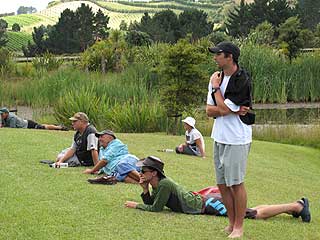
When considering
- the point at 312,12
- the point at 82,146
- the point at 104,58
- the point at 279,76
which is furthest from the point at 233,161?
the point at 312,12

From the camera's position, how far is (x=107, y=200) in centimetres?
710

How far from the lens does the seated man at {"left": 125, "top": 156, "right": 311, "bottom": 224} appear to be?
21.7ft

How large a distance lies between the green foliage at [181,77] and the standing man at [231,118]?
10442 mm

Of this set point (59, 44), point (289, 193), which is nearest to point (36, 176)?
point (289, 193)

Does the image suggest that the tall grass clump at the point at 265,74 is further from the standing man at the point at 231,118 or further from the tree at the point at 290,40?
the standing man at the point at 231,118

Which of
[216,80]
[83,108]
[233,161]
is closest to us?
[233,161]

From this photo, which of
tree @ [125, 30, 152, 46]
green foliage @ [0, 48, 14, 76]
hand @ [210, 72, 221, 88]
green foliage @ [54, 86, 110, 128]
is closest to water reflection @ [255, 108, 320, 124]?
green foliage @ [54, 86, 110, 128]

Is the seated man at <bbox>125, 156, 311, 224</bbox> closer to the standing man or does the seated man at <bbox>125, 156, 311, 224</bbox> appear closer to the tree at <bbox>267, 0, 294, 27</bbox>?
the standing man

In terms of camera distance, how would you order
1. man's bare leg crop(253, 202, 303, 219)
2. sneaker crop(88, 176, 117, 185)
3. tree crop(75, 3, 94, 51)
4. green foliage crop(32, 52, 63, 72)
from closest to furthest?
man's bare leg crop(253, 202, 303, 219) < sneaker crop(88, 176, 117, 185) < green foliage crop(32, 52, 63, 72) < tree crop(75, 3, 94, 51)

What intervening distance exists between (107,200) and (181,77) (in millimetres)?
9454

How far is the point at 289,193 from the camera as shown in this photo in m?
9.42

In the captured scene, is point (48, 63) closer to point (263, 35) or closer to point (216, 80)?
point (263, 35)

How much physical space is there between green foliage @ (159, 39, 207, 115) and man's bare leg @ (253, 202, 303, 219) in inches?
363

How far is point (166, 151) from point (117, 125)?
462 centimetres
